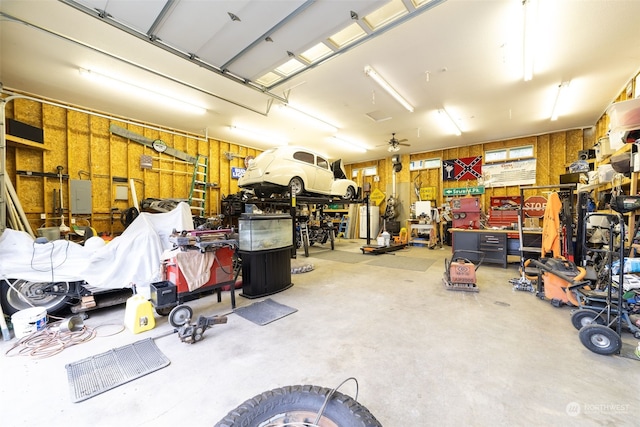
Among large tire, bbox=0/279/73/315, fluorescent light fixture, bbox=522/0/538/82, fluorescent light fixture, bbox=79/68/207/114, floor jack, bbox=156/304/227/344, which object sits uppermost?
fluorescent light fixture, bbox=79/68/207/114

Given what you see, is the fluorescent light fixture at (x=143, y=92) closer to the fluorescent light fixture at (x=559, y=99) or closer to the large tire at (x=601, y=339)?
the large tire at (x=601, y=339)

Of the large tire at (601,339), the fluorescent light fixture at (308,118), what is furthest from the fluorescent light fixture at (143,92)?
the large tire at (601,339)

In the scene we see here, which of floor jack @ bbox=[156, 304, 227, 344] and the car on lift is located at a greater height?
the car on lift

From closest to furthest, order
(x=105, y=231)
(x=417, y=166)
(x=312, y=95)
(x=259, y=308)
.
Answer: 1. (x=259, y=308)
2. (x=312, y=95)
3. (x=105, y=231)
4. (x=417, y=166)

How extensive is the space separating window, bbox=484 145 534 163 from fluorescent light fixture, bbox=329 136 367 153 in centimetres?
484

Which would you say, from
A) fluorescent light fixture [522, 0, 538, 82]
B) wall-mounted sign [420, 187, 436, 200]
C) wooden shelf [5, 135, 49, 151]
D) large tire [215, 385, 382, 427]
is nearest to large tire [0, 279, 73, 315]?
large tire [215, 385, 382, 427]

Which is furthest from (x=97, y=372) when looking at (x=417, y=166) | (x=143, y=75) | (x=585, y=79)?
(x=417, y=166)

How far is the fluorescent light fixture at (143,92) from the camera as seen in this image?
4670mm

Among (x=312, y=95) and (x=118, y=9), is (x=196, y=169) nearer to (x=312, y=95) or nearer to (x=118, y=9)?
(x=312, y=95)

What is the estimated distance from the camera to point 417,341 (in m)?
2.50

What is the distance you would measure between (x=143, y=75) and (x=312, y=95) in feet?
11.1

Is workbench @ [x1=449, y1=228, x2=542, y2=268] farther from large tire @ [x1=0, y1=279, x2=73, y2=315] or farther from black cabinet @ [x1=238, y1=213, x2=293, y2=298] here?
large tire @ [x1=0, y1=279, x2=73, y2=315]

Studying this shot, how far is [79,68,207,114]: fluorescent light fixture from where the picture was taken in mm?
4670

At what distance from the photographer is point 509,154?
9.16 m
